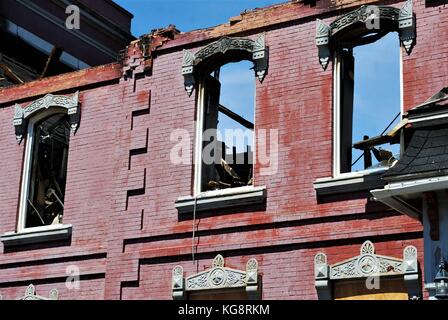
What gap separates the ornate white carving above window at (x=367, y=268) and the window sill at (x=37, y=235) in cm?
485

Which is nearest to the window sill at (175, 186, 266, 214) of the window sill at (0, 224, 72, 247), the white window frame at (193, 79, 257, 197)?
the white window frame at (193, 79, 257, 197)

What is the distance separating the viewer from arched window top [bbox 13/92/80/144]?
16.5 meters

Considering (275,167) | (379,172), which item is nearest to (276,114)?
(275,167)

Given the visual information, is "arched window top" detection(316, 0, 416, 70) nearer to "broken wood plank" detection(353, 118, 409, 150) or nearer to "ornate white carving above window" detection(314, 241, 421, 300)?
"broken wood plank" detection(353, 118, 409, 150)

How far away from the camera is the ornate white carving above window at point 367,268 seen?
12.0m

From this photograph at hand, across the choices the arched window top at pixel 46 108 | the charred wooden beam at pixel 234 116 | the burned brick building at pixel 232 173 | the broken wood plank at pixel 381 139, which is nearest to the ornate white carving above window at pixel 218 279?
the burned brick building at pixel 232 173

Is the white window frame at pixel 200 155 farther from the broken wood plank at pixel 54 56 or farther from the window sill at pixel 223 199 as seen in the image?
the broken wood plank at pixel 54 56

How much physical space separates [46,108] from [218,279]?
5.08 metres

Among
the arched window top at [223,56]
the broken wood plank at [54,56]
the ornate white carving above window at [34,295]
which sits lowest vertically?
the ornate white carving above window at [34,295]

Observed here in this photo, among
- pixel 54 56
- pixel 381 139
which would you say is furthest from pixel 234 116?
pixel 54 56

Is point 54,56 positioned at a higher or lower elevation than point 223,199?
higher

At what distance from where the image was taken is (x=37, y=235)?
1603 cm

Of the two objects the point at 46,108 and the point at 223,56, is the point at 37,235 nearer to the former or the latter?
the point at 46,108

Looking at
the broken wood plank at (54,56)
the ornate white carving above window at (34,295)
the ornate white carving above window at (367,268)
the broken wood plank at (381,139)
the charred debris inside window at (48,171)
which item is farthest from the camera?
the broken wood plank at (54,56)
